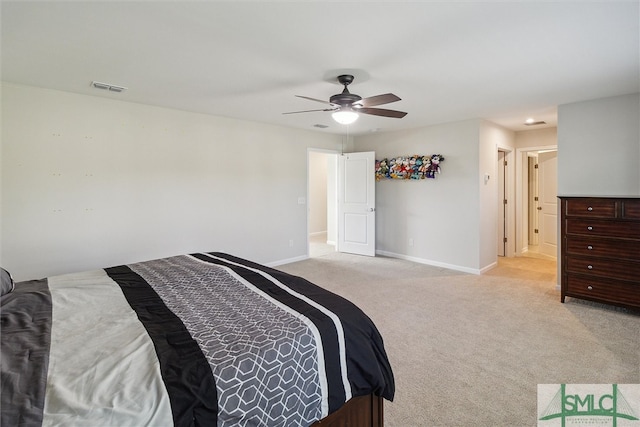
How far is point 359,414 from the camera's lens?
154cm

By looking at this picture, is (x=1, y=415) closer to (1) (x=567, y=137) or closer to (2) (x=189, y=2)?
(2) (x=189, y=2)

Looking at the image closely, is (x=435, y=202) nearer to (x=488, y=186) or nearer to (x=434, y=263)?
(x=488, y=186)

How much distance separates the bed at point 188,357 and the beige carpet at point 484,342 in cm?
72

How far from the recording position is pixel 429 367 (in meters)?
2.39

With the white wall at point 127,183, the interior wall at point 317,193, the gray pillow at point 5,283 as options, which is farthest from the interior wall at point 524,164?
the gray pillow at point 5,283

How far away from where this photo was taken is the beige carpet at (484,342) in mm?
2000

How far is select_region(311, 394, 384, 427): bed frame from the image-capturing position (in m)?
1.43

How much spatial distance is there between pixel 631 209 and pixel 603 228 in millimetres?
293

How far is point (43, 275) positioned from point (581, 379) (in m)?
4.90

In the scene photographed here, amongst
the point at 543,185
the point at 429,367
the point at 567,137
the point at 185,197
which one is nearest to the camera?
A: the point at 429,367

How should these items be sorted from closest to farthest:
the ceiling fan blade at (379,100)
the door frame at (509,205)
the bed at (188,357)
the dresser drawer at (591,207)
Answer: the bed at (188,357) → the ceiling fan blade at (379,100) → the dresser drawer at (591,207) → the door frame at (509,205)

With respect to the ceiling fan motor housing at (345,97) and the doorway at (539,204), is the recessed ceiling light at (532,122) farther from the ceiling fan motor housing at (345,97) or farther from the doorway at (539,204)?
the ceiling fan motor housing at (345,97)

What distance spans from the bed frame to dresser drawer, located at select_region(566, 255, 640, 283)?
3.22 meters

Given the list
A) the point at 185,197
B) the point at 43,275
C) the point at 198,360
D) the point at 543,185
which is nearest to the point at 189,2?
the point at 198,360
